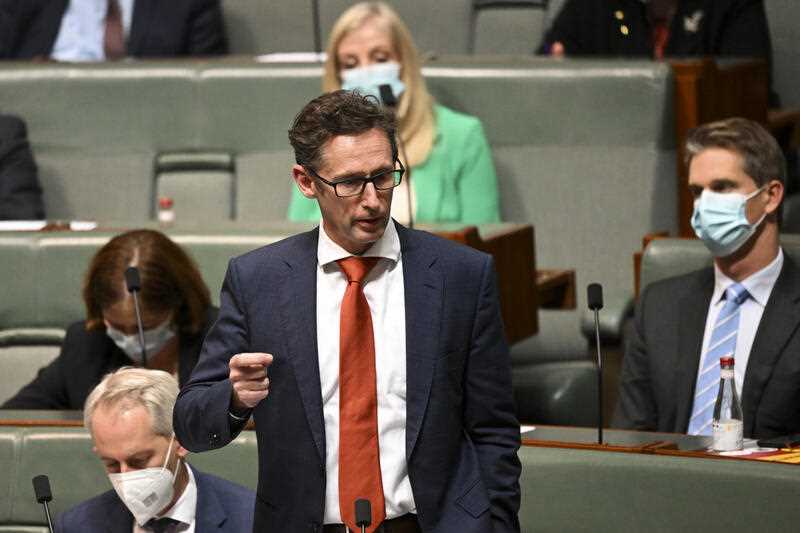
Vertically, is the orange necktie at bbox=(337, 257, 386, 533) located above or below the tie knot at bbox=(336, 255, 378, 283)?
below

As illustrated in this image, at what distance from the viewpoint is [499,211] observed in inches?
139

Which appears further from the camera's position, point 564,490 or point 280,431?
point 564,490

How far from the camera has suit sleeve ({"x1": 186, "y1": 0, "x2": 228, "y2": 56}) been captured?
427 cm

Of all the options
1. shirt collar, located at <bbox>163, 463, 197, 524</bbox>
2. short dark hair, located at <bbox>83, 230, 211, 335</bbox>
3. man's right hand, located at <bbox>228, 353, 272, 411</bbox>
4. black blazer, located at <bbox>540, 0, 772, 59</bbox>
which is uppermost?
black blazer, located at <bbox>540, 0, 772, 59</bbox>

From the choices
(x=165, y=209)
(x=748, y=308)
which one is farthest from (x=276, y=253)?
(x=165, y=209)

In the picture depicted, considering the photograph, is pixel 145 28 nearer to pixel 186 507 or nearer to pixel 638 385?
pixel 638 385

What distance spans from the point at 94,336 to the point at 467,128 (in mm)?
1045

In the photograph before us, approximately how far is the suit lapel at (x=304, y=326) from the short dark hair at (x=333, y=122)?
11 cm

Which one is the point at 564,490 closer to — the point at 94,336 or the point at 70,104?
the point at 94,336

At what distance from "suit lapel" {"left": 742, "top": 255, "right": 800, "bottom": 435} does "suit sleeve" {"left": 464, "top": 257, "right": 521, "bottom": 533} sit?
33.3 inches

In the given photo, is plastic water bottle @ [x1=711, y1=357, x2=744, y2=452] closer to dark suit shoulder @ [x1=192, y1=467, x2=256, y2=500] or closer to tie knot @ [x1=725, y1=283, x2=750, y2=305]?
tie knot @ [x1=725, y1=283, x2=750, y2=305]

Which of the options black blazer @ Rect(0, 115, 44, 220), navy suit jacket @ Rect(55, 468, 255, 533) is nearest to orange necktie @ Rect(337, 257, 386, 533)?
navy suit jacket @ Rect(55, 468, 255, 533)

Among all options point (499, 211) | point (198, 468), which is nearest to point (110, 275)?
point (198, 468)

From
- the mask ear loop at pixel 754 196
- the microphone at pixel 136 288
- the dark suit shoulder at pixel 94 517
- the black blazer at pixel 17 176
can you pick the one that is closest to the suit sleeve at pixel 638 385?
the mask ear loop at pixel 754 196
